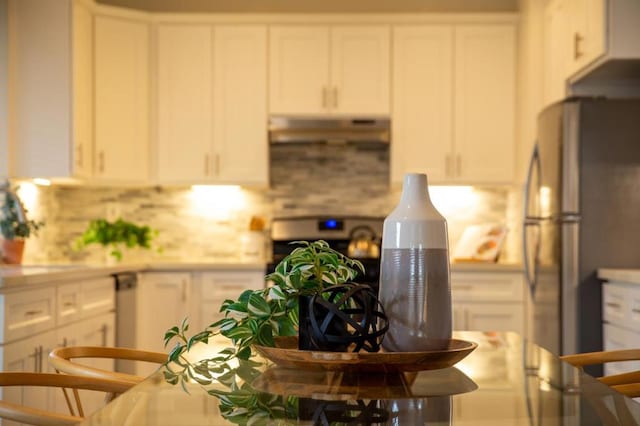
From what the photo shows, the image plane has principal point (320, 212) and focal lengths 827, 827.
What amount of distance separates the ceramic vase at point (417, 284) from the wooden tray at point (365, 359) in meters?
0.03

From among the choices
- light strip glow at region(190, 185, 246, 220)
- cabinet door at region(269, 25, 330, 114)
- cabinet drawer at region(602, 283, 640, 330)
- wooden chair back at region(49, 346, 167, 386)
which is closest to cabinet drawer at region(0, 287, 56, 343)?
wooden chair back at region(49, 346, 167, 386)

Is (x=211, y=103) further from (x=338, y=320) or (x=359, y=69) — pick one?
(x=338, y=320)

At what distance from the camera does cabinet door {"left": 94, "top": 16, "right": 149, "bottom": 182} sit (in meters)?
4.86

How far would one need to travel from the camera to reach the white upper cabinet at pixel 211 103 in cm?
507

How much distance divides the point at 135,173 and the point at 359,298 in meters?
3.84

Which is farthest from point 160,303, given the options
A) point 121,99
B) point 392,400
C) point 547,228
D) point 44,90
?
point 392,400

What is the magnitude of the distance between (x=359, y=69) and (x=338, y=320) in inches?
152

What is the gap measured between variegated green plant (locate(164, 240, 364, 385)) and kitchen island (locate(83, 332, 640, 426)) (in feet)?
0.21

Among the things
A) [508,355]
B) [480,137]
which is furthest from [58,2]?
[508,355]

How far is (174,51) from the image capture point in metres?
5.08

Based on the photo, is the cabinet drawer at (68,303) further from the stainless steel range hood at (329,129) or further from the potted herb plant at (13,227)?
the stainless steel range hood at (329,129)

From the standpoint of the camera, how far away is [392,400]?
1134 mm

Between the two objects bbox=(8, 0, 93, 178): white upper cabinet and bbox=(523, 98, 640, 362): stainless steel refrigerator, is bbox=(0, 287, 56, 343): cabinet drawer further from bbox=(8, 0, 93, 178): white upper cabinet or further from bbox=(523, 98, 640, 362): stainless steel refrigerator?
bbox=(523, 98, 640, 362): stainless steel refrigerator

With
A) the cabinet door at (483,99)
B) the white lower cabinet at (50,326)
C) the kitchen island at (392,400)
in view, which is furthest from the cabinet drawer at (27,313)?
the cabinet door at (483,99)
